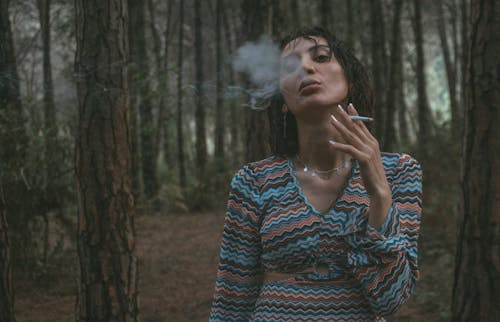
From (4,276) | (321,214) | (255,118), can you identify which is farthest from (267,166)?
(255,118)

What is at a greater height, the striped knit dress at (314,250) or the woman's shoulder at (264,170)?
the woman's shoulder at (264,170)

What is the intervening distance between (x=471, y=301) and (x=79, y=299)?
3065 mm

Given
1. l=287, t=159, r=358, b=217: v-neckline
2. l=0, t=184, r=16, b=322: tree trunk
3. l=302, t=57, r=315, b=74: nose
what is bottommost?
l=0, t=184, r=16, b=322: tree trunk

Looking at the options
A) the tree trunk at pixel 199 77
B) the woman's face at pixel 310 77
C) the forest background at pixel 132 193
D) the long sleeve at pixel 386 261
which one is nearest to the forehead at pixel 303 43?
the woman's face at pixel 310 77

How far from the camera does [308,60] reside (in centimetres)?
208

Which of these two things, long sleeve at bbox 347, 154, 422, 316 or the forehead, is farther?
the forehead

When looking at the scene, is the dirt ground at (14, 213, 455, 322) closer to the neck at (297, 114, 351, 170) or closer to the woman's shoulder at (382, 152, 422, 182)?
the neck at (297, 114, 351, 170)

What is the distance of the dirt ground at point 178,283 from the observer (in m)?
6.75

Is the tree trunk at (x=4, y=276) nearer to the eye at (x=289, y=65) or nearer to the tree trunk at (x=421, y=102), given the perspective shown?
the eye at (x=289, y=65)

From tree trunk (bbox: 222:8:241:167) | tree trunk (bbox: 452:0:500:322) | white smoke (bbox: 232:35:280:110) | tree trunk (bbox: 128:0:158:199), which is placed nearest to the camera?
white smoke (bbox: 232:35:280:110)

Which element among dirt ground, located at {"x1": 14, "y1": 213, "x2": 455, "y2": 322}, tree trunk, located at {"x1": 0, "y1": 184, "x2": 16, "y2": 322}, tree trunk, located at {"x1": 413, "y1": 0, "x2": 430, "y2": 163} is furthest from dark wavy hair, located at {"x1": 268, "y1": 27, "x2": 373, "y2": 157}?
tree trunk, located at {"x1": 413, "y1": 0, "x2": 430, "y2": 163}

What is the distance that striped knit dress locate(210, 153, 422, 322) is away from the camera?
179 cm

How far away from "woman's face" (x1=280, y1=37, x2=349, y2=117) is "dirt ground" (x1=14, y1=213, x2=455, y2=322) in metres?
3.51

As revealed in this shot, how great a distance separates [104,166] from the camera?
4.65 m
